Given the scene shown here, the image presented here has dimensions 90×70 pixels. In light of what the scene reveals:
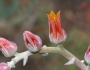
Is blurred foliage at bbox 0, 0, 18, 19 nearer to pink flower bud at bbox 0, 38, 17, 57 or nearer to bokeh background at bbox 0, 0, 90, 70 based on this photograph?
bokeh background at bbox 0, 0, 90, 70

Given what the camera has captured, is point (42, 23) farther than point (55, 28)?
Yes

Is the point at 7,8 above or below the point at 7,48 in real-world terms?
above

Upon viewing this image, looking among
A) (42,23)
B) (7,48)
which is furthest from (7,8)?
(7,48)

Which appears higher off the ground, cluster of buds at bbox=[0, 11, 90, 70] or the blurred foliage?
the blurred foliage

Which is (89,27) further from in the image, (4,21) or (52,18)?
(52,18)

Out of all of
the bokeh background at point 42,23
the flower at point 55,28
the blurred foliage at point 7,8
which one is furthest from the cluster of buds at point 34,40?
the blurred foliage at point 7,8

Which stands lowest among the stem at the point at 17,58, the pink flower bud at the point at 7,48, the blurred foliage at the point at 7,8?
the stem at the point at 17,58

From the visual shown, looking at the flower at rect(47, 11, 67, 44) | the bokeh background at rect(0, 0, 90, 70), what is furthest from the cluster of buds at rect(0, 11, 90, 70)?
the bokeh background at rect(0, 0, 90, 70)

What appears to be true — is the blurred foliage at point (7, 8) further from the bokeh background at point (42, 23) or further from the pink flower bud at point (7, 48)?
the pink flower bud at point (7, 48)

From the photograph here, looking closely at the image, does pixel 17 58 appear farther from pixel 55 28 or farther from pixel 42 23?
pixel 42 23
